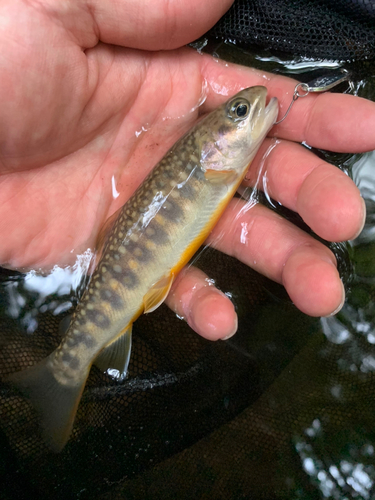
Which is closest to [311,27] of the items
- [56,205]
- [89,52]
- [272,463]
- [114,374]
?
[89,52]

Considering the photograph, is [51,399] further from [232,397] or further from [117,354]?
[232,397]

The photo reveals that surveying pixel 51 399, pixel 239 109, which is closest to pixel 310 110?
pixel 239 109

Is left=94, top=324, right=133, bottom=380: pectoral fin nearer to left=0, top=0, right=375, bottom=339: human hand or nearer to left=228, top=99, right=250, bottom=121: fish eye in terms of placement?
left=0, top=0, right=375, bottom=339: human hand

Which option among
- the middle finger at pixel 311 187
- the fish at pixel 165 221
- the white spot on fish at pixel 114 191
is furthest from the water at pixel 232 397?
the fish at pixel 165 221

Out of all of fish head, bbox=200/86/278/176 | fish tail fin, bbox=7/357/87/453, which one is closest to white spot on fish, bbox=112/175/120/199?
fish head, bbox=200/86/278/176

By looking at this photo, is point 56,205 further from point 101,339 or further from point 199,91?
point 199,91

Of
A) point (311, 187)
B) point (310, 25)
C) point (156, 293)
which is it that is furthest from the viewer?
point (310, 25)
